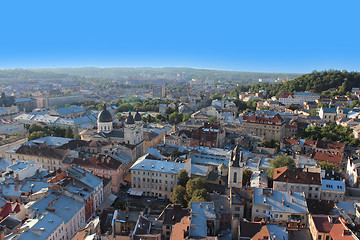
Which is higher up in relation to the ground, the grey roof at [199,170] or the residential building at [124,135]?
the residential building at [124,135]

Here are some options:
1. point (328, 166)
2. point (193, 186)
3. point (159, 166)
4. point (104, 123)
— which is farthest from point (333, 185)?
point (104, 123)

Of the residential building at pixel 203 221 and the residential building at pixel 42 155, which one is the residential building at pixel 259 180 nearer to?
the residential building at pixel 203 221

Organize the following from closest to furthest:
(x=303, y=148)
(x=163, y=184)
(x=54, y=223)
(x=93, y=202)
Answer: (x=54, y=223)
(x=93, y=202)
(x=163, y=184)
(x=303, y=148)

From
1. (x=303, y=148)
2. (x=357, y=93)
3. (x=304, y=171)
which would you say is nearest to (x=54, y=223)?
(x=304, y=171)

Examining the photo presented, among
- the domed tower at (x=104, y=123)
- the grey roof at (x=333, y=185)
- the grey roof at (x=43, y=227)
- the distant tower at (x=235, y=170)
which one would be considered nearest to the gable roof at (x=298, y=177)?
the grey roof at (x=333, y=185)

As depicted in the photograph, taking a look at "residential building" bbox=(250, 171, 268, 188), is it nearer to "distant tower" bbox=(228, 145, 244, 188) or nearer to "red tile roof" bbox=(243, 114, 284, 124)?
"distant tower" bbox=(228, 145, 244, 188)

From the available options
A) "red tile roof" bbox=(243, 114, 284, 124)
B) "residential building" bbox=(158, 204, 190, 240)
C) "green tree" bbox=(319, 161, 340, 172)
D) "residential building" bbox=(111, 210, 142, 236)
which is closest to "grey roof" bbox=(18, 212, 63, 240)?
"residential building" bbox=(111, 210, 142, 236)

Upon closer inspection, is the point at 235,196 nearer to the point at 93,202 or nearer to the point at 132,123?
the point at 93,202

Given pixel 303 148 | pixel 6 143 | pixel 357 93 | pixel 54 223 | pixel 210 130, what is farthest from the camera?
pixel 357 93
